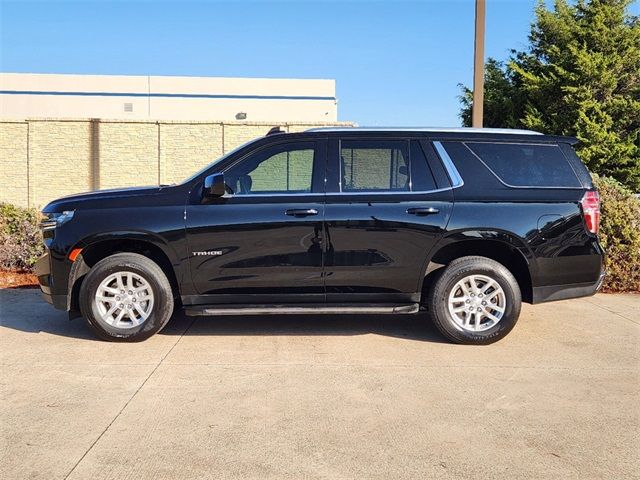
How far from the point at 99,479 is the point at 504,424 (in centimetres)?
240

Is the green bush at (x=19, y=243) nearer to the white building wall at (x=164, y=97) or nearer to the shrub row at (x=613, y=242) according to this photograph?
the shrub row at (x=613, y=242)

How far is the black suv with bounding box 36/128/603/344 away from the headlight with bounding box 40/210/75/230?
2cm

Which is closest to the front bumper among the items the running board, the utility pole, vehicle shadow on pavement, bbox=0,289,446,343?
vehicle shadow on pavement, bbox=0,289,446,343

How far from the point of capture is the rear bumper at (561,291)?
5.55m

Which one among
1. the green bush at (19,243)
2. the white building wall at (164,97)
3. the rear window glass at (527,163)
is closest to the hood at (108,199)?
the rear window glass at (527,163)

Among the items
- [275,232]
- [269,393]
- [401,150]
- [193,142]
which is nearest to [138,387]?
[269,393]

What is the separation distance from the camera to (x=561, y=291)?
5.57 meters

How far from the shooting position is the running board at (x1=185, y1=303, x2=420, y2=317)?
5379 millimetres

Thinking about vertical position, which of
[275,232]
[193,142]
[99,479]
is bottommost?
[99,479]

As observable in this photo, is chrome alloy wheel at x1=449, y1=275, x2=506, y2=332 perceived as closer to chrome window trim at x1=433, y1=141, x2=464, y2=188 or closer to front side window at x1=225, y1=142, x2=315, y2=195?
chrome window trim at x1=433, y1=141, x2=464, y2=188

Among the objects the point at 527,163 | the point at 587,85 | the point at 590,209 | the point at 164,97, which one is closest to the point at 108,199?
the point at 527,163

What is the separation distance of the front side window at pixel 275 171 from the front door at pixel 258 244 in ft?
0.05

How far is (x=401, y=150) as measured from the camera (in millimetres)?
5617

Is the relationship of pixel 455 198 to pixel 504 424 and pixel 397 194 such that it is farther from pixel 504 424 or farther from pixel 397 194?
pixel 504 424
